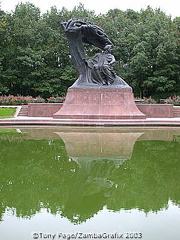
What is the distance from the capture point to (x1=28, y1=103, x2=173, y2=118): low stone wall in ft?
63.0

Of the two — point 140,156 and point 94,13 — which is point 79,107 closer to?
point 140,156

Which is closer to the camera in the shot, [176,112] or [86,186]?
[86,186]

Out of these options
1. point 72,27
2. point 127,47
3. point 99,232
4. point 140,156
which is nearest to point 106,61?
point 72,27

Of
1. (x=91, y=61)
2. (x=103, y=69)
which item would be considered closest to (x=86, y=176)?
(x=103, y=69)

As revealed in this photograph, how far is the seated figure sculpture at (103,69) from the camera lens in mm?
17547

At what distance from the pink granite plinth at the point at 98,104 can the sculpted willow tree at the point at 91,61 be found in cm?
49

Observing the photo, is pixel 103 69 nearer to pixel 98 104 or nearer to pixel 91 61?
pixel 91 61

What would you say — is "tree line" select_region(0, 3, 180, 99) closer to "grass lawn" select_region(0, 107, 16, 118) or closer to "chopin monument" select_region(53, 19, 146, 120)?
"grass lawn" select_region(0, 107, 16, 118)

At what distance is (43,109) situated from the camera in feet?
63.4

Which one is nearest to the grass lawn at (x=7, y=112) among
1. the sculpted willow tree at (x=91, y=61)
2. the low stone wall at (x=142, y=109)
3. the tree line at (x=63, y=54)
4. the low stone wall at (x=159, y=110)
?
the low stone wall at (x=142, y=109)

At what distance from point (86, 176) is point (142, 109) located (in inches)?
553

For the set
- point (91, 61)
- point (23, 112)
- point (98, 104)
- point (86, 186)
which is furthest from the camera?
point (23, 112)

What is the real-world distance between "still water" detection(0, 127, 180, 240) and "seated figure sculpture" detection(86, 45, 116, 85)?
8.95 metres

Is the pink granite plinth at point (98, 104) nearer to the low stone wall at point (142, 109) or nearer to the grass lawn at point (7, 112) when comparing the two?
the low stone wall at point (142, 109)
